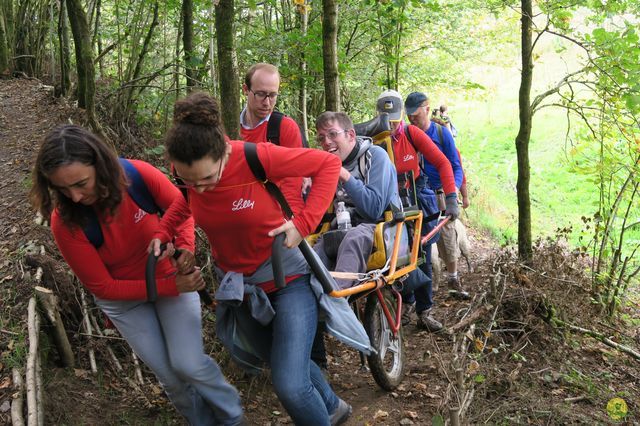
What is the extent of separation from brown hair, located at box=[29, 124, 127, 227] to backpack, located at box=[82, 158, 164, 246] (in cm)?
4

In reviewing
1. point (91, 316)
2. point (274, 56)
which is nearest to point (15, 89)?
point (274, 56)

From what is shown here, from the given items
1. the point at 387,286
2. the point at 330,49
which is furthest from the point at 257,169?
the point at 330,49

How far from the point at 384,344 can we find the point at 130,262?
2.20 meters

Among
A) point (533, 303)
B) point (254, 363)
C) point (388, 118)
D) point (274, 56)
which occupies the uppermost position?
point (274, 56)

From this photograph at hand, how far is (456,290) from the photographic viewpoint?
7.07m

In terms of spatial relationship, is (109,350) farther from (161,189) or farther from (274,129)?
(274,129)

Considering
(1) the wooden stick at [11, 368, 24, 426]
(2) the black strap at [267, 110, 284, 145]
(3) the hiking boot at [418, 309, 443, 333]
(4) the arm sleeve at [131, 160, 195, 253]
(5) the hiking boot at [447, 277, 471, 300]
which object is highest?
(2) the black strap at [267, 110, 284, 145]

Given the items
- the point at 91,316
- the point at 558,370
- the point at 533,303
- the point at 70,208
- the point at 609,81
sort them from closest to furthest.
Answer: the point at 70,208
the point at 91,316
the point at 558,370
the point at 533,303
the point at 609,81

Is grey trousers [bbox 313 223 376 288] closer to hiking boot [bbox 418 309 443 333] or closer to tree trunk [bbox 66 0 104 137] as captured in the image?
hiking boot [bbox 418 309 443 333]

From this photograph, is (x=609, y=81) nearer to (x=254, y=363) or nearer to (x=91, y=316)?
(x=254, y=363)

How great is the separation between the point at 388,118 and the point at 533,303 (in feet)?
7.44

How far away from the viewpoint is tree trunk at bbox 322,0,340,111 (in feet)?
21.3

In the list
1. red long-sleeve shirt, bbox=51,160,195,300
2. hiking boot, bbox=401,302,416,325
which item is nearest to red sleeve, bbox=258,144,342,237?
red long-sleeve shirt, bbox=51,160,195,300

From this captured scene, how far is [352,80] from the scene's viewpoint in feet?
48.8
